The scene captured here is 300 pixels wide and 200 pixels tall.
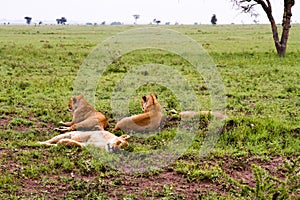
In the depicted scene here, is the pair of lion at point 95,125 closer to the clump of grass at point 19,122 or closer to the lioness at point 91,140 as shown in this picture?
the lioness at point 91,140

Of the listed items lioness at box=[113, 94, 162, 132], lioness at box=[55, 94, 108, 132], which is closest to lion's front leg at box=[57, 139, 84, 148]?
lioness at box=[55, 94, 108, 132]

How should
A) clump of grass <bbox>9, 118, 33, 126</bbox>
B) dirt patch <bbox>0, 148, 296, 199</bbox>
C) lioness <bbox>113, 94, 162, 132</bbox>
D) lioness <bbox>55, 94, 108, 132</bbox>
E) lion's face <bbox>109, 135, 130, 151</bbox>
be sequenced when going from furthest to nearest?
clump of grass <bbox>9, 118, 33, 126</bbox> → lioness <bbox>113, 94, 162, 132</bbox> → lioness <bbox>55, 94, 108, 132</bbox> → lion's face <bbox>109, 135, 130, 151</bbox> → dirt patch <bbox>0, 148, 296, 199</bbox>

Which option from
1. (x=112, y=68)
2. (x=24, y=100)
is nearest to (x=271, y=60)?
(x=112, y=68)

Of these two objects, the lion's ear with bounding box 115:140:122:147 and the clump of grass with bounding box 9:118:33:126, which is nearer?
the lion's ear with bounding box 115:140:122:147

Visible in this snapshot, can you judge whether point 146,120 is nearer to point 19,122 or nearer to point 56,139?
point 56,139

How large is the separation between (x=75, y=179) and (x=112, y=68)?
8.09 metres

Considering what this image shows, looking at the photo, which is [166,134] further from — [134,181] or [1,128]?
[1,128]

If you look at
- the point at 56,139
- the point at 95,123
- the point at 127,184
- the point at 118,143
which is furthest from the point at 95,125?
the point at 127,184

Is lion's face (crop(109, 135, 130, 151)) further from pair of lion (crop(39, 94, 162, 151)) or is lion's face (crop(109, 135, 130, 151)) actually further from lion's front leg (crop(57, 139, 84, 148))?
lion's front leg (crop(57, 139, 84, 148))

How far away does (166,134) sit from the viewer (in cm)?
579

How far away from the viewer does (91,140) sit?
207 inches

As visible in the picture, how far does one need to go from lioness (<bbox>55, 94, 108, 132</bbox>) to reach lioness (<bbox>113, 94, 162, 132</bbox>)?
0.88 feet

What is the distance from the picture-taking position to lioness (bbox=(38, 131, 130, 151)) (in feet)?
16.8

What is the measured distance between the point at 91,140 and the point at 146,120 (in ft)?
3.18
